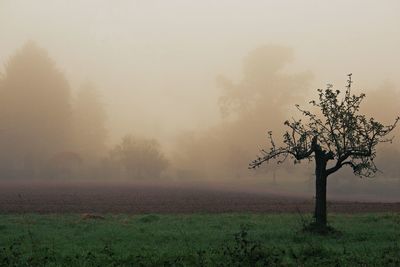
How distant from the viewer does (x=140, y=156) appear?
159m

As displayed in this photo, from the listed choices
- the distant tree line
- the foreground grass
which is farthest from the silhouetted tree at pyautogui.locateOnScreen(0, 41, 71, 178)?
the foreground grass

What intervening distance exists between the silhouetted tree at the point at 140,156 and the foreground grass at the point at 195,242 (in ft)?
383

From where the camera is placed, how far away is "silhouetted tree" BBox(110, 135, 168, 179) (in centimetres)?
15788

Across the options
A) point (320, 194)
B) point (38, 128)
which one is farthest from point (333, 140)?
point (38, 128)

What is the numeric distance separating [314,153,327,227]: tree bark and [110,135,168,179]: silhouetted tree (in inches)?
5053

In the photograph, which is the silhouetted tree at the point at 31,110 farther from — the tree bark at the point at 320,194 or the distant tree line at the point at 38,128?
the tree bark at the point at 320,194

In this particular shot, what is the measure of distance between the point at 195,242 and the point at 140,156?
440 feet

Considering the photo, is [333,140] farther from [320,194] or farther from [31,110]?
[31,110]

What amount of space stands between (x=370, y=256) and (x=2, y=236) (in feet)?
66.4

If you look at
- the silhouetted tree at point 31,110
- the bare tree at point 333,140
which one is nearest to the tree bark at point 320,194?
the bare tree at point 333,140

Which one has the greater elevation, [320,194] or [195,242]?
[320,194]

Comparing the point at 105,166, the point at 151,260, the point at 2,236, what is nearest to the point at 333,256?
the point at 151,260

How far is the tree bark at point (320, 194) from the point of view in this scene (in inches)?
1184

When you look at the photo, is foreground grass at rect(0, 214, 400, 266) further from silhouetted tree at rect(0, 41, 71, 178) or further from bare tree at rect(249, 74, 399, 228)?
silhouetted tree at rect(0, 41, 71, 178)
